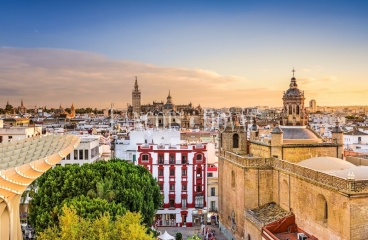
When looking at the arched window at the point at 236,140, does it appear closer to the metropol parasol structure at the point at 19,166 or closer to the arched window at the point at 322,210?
the arched window at the point at 322,210

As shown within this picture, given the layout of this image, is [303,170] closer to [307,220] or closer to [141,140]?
[307,220]

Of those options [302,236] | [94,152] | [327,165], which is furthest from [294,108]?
[94,152]

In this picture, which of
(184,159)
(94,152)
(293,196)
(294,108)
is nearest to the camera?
(293,196)

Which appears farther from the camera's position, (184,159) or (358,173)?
(184,159)

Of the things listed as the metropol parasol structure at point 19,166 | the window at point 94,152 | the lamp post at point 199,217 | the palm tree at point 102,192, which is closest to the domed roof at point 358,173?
the palm tree at point 102,192

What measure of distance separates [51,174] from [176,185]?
15119mm

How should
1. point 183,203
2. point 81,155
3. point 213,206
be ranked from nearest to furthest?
point 183,203, point 213,206, point 81,155

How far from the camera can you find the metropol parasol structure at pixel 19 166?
20.3 meters

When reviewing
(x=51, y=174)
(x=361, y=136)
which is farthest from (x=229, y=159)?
(x=361, y=136)

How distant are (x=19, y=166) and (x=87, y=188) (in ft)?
33.2

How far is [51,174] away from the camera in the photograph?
31312mm

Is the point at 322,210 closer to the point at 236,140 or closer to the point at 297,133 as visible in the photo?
the point at 297,133

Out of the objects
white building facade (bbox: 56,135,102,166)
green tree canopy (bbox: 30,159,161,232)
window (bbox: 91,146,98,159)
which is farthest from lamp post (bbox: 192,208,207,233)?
window (bbox: 91,146,98,159)

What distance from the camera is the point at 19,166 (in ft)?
65.6
